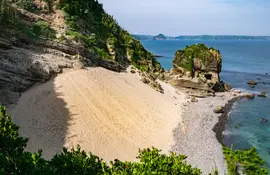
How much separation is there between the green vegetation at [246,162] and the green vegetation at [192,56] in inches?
1288

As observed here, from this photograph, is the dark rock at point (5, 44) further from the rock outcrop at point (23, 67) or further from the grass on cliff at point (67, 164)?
the grass on cliff at point (67, 164)

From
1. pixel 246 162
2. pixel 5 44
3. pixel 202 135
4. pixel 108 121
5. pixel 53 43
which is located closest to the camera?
pixel 246 162

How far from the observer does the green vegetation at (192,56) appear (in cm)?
5644

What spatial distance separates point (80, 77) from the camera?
3556cm

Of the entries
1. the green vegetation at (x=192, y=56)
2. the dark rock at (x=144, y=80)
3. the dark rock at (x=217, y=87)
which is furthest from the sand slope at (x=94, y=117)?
the green vegetation at (x=192, y=56)

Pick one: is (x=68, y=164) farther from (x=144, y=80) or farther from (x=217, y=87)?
(x=217, y=87)

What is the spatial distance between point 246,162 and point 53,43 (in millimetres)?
28221

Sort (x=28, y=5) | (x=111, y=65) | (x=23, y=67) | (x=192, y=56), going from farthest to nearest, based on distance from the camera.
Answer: (x=192, y=56) < (x=111, y=65) < (x=28, y=5) < (x=23, y=67)

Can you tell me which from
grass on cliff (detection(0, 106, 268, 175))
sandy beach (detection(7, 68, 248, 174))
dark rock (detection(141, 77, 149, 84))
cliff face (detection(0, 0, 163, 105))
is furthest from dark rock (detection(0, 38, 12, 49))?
dark rock (detection(141, 77, 149, 84))

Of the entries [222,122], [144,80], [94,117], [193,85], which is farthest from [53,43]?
[193,85]

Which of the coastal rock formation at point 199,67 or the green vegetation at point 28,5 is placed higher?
the green vegetation at point 28,5

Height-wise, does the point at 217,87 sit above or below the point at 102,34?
below

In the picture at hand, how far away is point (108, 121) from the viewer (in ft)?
100

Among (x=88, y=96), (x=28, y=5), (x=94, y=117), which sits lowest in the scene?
(x=94, y=117)
